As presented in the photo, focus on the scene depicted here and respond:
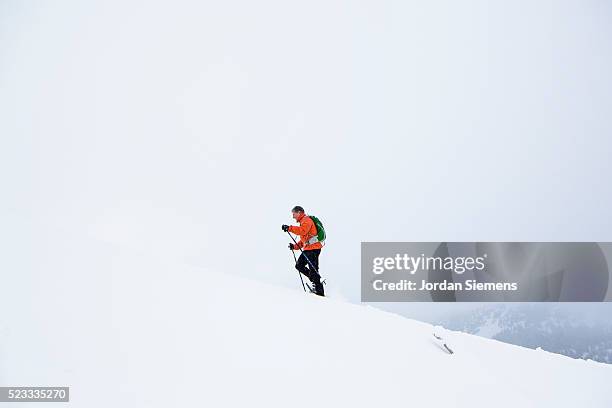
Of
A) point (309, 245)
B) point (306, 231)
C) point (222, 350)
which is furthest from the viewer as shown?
point (309, 245)

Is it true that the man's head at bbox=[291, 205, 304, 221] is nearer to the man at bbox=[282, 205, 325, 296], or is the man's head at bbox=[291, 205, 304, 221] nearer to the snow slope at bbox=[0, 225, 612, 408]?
the man at bbox=[282, 205, 325, 296]

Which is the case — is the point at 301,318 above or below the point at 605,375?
above

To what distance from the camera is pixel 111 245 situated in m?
9.59

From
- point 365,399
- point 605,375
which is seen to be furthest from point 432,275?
point 365,399

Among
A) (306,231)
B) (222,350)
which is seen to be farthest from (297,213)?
(222,350)

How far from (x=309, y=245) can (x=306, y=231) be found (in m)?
0.41

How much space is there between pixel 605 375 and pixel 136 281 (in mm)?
9172

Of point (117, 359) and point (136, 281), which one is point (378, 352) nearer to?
point (117, 359)

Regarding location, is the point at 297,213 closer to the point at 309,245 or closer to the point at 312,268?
the point at 309,245

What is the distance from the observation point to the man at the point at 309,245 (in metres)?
10.4

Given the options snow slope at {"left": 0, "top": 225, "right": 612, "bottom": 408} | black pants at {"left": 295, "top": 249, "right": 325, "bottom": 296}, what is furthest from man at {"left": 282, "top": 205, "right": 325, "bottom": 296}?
snow slope at {"left": 0, "top": 225, "right": 612, "bottom": 408}

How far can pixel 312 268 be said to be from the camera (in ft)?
34.4

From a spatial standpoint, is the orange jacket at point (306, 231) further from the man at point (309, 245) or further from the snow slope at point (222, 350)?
the snow slope at point (222, 350)

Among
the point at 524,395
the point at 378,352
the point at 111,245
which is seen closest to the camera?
the point at 524,395
